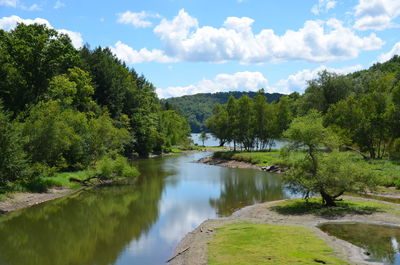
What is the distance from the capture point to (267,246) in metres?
24.7

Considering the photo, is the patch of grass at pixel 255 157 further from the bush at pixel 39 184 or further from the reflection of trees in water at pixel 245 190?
the bush at pixel 39 184

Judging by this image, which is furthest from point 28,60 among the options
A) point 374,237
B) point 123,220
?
point 374,237

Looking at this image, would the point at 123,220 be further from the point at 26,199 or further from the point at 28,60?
the point at 28,60

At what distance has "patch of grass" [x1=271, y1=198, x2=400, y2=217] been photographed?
34850 millimetres

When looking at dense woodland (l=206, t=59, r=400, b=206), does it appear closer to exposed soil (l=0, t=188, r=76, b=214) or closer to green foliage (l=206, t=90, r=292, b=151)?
green foliage (l=206, t=90, r=292, b=151)

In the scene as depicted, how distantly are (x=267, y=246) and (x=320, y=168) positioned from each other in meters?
13.9

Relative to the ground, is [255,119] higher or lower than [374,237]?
higher

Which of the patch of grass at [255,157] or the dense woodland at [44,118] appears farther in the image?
the patch of grass at [255,157]

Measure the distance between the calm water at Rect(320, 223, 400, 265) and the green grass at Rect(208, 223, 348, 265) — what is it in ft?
9.23

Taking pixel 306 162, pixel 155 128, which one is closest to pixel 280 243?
pixel 306 162

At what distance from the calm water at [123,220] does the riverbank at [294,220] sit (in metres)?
1.63

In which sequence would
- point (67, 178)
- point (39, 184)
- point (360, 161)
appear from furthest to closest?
point (67, 178) < point (39, 184) < point (360, 161)

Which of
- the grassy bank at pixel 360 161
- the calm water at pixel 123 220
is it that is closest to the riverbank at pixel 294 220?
the calm water at pixel 123 220

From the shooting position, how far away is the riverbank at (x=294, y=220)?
24.2 meters
